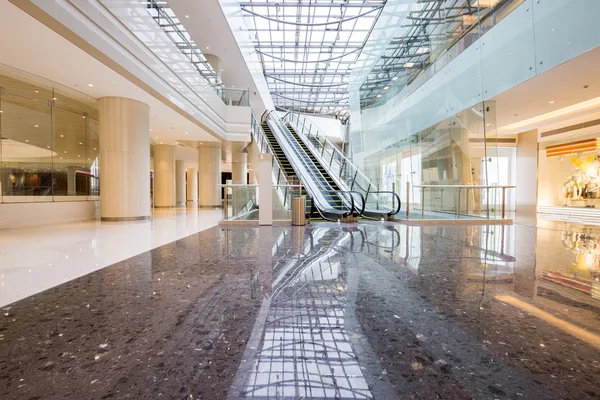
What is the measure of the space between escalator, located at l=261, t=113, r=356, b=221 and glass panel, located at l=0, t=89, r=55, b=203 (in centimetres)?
840

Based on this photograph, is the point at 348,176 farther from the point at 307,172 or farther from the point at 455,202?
the point at 455,202

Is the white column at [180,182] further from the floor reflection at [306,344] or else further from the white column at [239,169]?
the floor reflection at [306,344]

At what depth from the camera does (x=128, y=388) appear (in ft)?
4.71

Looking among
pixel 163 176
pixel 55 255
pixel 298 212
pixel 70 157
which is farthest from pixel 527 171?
pixel 70 157

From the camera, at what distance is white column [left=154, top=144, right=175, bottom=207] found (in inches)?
765

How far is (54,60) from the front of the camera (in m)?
7.45

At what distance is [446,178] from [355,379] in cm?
1071

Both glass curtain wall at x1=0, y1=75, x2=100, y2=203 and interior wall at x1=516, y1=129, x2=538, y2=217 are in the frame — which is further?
interior wall at x1=516, y1=129, x2=538, y2=217

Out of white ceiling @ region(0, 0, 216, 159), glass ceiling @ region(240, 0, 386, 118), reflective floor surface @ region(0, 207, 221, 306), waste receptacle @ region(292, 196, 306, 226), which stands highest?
glass ceiling @ region(240, 0, 386, 118)

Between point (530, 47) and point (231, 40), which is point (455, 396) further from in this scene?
point (231, 40)

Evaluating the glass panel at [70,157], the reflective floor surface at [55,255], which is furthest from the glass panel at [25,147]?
the reflective floor surface at [55,255]

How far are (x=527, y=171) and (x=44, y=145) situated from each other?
21.9m

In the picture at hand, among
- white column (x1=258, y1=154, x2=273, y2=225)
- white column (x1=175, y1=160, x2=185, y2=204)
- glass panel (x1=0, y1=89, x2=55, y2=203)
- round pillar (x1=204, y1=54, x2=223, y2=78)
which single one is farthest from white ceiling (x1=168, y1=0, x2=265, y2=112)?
white column (x1=175, y1=160, x2=185, y2=204)

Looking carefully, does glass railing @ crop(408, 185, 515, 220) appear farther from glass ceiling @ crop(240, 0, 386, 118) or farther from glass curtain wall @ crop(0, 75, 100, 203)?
glass ceiling @ crop(240, 0, 386, 118)
